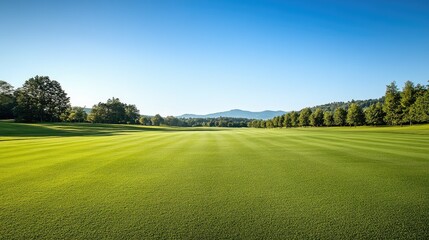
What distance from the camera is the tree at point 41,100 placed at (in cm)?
7575

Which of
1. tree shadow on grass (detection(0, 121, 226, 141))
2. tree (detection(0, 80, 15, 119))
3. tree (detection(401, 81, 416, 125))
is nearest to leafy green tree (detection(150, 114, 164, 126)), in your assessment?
tree (detection(0, 80, 15, 119))

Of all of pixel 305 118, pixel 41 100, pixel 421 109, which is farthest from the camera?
pixel 305 118

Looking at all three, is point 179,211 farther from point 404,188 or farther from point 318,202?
point 404,188

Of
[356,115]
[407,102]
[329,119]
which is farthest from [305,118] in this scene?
[407,102]

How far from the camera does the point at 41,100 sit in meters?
81.9

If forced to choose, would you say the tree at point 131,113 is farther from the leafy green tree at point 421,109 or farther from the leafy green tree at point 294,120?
the leafy green tree at point 421,109

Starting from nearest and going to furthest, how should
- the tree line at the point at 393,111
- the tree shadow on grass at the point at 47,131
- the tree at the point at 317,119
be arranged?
the tree shadow on grass at the point at 47,131, the tree line at the point at 393,111, the tree at the point at 317,119

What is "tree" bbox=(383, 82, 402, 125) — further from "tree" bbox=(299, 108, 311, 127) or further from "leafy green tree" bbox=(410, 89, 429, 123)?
"tree" bbox=(299, 108, 311, 127)

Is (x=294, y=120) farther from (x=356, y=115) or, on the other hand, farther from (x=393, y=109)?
(x=393, y=109)

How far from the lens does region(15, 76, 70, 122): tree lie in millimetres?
75750

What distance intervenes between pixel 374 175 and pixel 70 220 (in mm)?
8137

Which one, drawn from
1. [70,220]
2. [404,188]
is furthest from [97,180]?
[404,188]

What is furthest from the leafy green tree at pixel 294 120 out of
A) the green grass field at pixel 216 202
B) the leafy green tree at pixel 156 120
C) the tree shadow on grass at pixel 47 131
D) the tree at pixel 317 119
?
the green grass field at pixel 216 202

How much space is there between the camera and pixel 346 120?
8075cm
